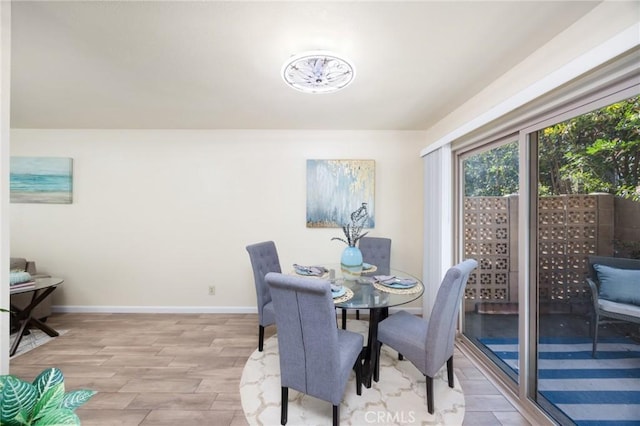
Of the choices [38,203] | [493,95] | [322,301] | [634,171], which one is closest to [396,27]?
[493,95]

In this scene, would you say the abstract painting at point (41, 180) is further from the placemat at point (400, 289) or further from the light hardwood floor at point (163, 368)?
the placemat at point (400, 289)

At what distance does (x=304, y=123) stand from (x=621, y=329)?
297cm

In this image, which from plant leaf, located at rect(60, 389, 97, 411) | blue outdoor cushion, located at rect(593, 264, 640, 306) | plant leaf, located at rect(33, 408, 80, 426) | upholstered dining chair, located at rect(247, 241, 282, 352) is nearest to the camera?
plant leaf, located at rect(33, 408, 80, 426)

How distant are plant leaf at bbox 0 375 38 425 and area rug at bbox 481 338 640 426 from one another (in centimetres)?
247

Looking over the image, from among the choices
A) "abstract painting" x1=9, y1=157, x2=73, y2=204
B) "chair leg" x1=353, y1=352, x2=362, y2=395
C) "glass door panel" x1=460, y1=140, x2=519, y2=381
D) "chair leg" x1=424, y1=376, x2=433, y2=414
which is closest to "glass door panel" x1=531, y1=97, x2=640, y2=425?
"glass door panel" x1=460, y1=140, x2=519, y2=381

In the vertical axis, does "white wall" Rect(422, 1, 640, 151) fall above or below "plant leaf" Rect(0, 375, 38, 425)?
above

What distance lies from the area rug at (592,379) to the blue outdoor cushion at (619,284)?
0.71ft

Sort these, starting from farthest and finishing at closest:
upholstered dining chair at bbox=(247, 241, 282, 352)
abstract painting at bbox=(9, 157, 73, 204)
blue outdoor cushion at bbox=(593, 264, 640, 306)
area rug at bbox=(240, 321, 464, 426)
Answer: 1. abstract painting at bbox=(9, 157, 73, 204)
2. upholstered dining chair at bbox=(247, 241, 282, 352)
3. area rug at bbox=(240, 321, 464, 426)
4. blue outdoor cushion at bbox=(593, 264, 640, 306)

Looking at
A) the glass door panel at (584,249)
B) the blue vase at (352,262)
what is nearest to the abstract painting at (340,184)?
the blue vase at (352,262)

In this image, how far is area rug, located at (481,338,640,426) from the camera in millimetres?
1304

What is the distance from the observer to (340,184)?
3.19 metres

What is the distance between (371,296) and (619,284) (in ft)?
4.41

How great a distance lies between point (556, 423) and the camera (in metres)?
1.55

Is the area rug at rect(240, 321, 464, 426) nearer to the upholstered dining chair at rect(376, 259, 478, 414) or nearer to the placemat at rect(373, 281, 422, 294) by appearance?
the upholstered dining chair at rect(376, 259, 478, 414)
